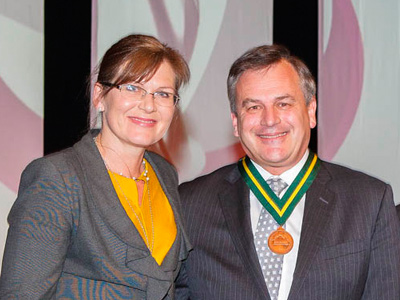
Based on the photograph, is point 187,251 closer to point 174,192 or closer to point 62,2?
point 174,192

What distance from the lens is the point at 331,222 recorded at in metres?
2.45

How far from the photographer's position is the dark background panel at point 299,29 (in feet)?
16.4

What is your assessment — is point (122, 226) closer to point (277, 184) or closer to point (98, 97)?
point (98, 97)

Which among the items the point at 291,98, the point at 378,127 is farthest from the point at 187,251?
the point at 378,127

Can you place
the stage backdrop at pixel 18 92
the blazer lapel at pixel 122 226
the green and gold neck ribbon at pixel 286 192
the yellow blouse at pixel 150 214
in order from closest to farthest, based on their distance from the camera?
the blazer lapel at pixel 122 226
the yellow blouse at pixel 150 214
the green and gold neck ribbon at pixel 286 192
the stage backdrop at pixel 18 92

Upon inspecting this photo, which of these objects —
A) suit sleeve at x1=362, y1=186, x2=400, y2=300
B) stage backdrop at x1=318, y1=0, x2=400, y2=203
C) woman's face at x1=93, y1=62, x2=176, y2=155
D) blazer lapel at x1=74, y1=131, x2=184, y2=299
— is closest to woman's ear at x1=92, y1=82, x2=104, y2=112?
woman's face at x1=93, y1=62, x2=176, y2=155

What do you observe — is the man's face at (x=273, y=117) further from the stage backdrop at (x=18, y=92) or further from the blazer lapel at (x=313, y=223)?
the stage backdrop at (x=18, y=92)

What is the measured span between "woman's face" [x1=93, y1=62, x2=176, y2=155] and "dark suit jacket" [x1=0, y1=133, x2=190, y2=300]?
14 cm

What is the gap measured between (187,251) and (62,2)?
267cm

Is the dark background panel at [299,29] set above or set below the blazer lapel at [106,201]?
above

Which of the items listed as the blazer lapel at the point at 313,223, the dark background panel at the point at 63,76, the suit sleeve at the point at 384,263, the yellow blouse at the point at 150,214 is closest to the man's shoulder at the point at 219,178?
the yellow blouse at the point at 150,214

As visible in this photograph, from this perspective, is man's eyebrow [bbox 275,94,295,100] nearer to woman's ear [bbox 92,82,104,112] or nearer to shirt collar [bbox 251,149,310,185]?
shirt collar [bbox 251,149,310,185]

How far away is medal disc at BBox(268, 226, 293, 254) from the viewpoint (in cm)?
238

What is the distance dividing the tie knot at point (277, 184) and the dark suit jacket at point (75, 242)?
0.54m
